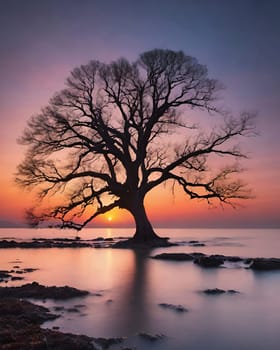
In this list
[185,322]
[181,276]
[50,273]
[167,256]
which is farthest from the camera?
[167,256]

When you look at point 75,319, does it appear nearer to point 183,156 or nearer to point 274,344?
point 274,344

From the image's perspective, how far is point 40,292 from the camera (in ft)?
34.3

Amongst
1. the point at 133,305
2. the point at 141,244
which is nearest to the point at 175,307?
the point at 133,305

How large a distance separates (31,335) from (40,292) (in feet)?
13.2

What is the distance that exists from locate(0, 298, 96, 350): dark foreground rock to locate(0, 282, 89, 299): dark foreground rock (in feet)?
6.81

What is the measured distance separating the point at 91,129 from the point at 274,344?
24741mm

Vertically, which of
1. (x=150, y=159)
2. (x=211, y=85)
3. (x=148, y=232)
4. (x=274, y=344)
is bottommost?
(x=274, y=344)

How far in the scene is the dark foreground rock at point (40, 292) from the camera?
10.2 meters

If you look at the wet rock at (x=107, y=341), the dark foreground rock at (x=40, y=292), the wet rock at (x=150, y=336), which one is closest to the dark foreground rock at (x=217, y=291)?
the dark foreground rock at (x=40, y=292)

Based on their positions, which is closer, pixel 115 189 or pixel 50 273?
pixel 50 273

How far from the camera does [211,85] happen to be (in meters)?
30.4

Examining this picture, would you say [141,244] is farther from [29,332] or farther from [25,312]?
[29,332]

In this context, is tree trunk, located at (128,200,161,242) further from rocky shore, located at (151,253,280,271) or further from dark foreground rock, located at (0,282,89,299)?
dark foreground rock, located at (0,282,89,299)

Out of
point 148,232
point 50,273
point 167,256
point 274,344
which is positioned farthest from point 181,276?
point 148,232
